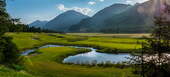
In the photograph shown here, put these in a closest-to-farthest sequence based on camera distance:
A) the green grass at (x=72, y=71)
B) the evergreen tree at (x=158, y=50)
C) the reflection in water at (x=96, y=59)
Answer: the evergreen tree at (x=158, y=50) → the green grass at (x=72, y=71) → the reflection in water at (x=96, y=59)

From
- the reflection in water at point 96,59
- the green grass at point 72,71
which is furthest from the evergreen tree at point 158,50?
the reflection in water at point 96,59

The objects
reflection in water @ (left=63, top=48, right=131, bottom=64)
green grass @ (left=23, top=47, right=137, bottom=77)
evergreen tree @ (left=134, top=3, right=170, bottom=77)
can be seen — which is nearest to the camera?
evergreen tree @ (left=134, top=3, right=170, bottom=77)

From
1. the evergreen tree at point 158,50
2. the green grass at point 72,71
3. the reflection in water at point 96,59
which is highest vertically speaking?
the evergreen tree at point 158,50

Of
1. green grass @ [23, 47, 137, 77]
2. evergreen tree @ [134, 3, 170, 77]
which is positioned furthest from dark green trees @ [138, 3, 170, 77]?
green grass @ [23, 47, 137, 77]

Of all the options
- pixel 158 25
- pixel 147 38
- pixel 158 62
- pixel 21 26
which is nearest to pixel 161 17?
pixel 158 25

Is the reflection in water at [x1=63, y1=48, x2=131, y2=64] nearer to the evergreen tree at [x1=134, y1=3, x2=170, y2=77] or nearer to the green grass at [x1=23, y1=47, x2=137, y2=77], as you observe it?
the green grass at [x1=23, y1=47, x2=137, y2=77]

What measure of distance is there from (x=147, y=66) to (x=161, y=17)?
3.62m

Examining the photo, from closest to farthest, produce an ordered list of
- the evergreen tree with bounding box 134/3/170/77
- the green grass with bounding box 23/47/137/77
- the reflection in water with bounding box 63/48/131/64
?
1. the evergreen tree with bounding box 134/3/170/77
2. the green grass with bounding box 23/47/137/77
3. the reflection in water with bounding box 63/48/131/64

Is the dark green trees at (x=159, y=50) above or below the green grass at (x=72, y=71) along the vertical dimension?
above

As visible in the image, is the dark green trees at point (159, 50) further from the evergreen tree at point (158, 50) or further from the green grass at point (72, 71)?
the green grass at point (72, 71)

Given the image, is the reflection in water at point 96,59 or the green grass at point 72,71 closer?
the green grass at point 72,71

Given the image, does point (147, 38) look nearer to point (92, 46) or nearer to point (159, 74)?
point (159, 74)

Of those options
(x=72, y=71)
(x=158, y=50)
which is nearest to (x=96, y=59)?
(x=72, y=71)

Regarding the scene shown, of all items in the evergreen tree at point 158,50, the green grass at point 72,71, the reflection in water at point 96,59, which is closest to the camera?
the evergreen tree at point 158,50
